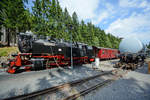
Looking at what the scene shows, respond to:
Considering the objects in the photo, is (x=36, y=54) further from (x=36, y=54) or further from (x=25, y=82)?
(x=25, y=82)

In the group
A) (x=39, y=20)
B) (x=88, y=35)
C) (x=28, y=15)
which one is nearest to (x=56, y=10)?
(x=39, y=20)

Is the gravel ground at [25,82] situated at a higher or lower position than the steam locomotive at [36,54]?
lower

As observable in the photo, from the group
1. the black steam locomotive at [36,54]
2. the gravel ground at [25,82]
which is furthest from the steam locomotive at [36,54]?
the gravel ground at [25,82]

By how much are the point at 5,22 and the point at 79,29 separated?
65.6 feet

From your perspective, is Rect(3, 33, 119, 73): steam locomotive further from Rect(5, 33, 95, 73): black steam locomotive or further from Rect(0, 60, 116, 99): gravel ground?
Rect(0, 60, 116, 99): gravel ground

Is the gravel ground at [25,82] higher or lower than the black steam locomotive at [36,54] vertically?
lower

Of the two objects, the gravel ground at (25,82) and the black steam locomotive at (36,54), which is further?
the black steam locomotive at (36,54)

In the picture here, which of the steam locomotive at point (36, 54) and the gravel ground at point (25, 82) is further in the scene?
the steam locomotive at point (36, 54)

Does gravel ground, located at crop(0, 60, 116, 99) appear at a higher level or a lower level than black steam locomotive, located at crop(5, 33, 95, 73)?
lower

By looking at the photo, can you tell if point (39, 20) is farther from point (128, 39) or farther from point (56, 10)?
point (128, 39)

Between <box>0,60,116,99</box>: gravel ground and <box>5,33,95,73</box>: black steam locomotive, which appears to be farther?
<box>5,33,95,73</box>: black steam locomotive

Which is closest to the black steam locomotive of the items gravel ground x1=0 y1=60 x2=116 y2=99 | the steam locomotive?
the steam locomotive

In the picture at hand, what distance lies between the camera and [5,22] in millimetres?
14281

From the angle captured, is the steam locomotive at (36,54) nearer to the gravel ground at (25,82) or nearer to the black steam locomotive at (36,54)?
the black steam locomotive at (36,54)
